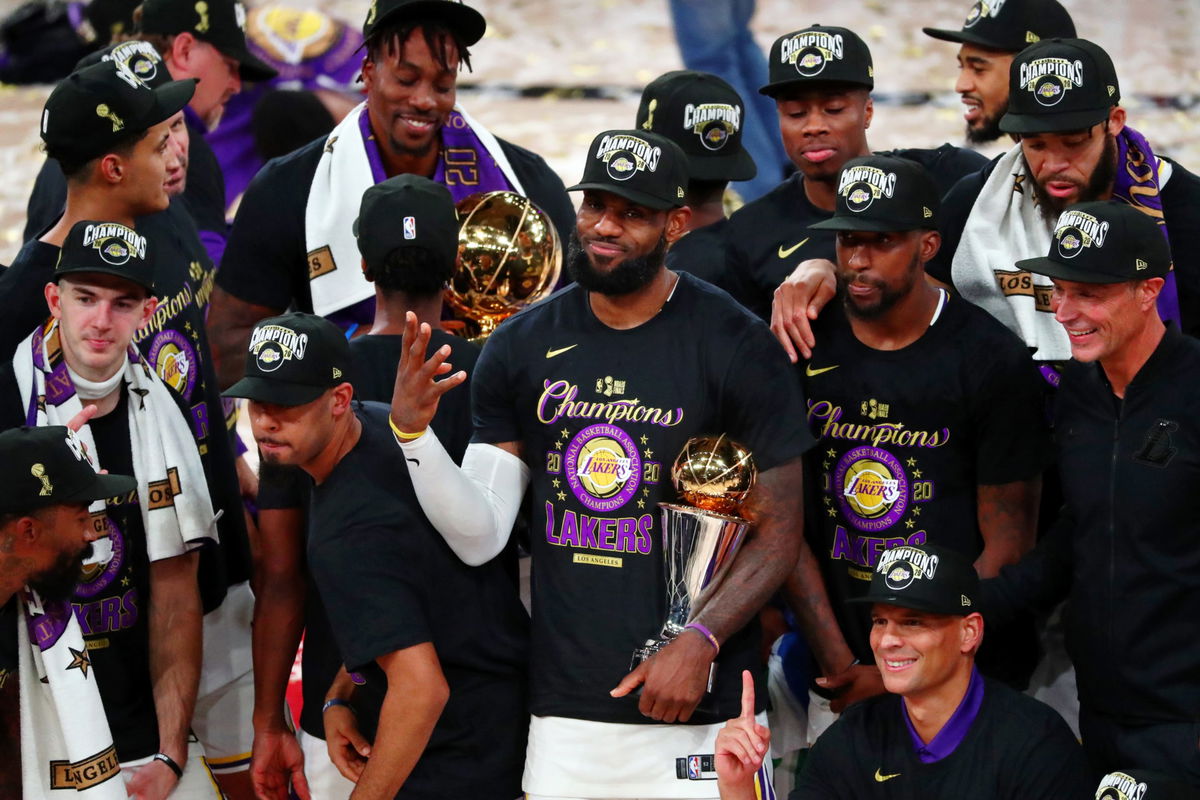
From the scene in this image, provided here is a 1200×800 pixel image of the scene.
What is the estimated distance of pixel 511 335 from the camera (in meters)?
3.91

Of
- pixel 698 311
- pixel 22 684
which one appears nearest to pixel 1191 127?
pixel 698 311

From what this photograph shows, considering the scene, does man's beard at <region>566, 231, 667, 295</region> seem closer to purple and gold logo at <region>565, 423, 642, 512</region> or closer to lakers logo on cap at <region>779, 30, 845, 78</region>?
purple and gold logo at <region>565, 423, 642, 512</region>

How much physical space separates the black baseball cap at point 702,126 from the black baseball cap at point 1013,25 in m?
0.88

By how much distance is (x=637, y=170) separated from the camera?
376 cm

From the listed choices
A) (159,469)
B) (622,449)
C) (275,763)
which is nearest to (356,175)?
(159,469)

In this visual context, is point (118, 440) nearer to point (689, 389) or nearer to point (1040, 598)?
point (689, 389)

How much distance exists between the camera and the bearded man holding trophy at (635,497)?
12.1 ft

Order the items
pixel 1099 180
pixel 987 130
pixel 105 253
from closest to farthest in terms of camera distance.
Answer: pixel 105 253 → pixel 1099 180 → pixel 987 130

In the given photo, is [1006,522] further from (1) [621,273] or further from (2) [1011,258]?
(1) [621,273]

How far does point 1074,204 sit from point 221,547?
7.82 ft

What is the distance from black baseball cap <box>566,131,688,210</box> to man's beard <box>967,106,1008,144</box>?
1746 mm

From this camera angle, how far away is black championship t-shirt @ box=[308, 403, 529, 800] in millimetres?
3621

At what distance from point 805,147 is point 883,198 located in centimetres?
52

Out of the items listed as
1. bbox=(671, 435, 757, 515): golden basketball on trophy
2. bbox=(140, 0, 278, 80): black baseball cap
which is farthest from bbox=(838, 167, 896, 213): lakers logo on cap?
bbox=(140, 0, 278, 80): black baseball cap
